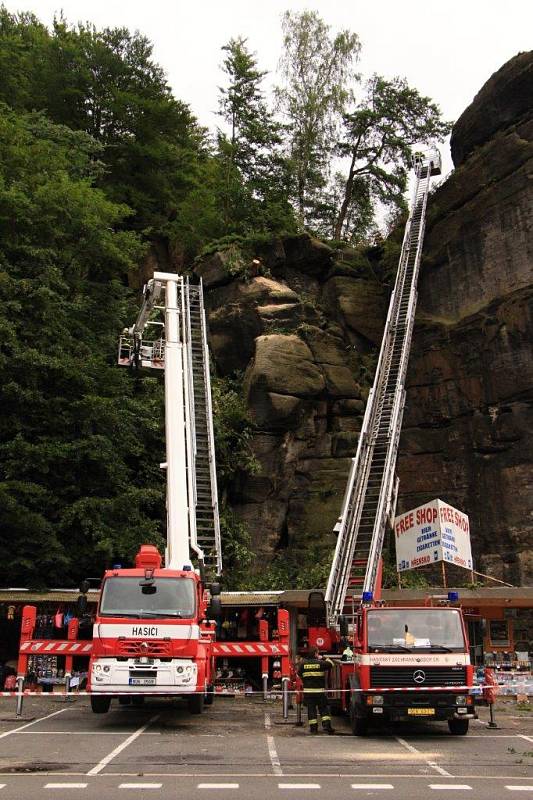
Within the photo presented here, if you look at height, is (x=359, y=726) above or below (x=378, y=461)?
below

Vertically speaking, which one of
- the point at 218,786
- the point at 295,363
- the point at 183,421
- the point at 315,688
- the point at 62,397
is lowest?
the point at 218,786

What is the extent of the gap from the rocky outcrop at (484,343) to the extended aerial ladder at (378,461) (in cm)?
94

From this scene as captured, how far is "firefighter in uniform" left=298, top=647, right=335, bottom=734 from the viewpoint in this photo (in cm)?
1336

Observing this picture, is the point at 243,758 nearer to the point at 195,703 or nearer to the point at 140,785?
the point at 140,785

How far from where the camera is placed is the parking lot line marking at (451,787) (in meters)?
8.47

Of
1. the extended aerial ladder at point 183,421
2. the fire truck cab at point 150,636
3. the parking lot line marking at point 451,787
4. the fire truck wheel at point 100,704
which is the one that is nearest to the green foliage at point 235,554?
the extended aerial ladder at point 183,421

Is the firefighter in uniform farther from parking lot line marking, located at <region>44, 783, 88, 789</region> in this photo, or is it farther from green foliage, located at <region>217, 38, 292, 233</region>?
green foliage, located at <region>217, 38, 292, 233</region>

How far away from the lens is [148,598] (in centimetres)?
1430

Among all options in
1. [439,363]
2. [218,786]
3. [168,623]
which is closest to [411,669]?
[168,623]

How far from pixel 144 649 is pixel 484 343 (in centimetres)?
1878

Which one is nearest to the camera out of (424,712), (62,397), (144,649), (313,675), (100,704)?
(424,712)

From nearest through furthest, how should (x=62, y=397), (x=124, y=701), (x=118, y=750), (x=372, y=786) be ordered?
(x=372, y=786)
(x=118, y=750)
(x=124, y=701)
(x=62, y=397)

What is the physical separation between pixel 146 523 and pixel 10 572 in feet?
13.8

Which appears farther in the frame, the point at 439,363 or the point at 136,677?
the point at 439,363
